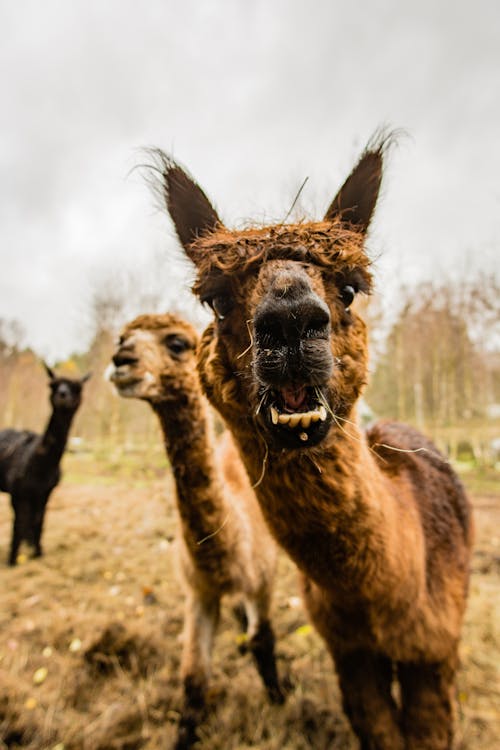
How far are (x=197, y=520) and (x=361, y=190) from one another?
239 cm

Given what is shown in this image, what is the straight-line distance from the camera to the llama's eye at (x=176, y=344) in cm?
349

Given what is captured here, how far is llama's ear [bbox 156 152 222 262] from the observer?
6.84 ft

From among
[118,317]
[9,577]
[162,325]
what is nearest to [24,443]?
[9,577]

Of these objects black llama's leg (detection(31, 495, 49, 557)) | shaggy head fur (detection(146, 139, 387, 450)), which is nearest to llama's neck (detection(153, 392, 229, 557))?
shaggy head fur (detection(146, 139, 387, 450))

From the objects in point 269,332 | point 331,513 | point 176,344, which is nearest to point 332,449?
point 331,513

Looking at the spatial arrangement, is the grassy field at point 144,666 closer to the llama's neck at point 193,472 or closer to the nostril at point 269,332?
the llama's neck at point 193,472

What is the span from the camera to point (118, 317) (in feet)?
66.9

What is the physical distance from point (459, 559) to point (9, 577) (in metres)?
5.98

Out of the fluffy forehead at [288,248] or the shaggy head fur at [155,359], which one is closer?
the fluffy forehead at [288,248]

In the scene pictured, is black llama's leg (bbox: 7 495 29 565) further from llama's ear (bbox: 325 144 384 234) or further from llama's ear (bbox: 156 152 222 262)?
llama's ear (bbox: 325 144 384 234)

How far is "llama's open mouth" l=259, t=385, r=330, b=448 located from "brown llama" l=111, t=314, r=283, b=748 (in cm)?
139

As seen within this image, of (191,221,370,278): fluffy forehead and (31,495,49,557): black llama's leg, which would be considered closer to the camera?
(191,221,370,278): fluffy forehead

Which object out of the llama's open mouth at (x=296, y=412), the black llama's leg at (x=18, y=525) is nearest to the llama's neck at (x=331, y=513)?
the llama's open mouth at (x=296, y=412)

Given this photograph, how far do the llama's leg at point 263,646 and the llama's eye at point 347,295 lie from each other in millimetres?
2637
